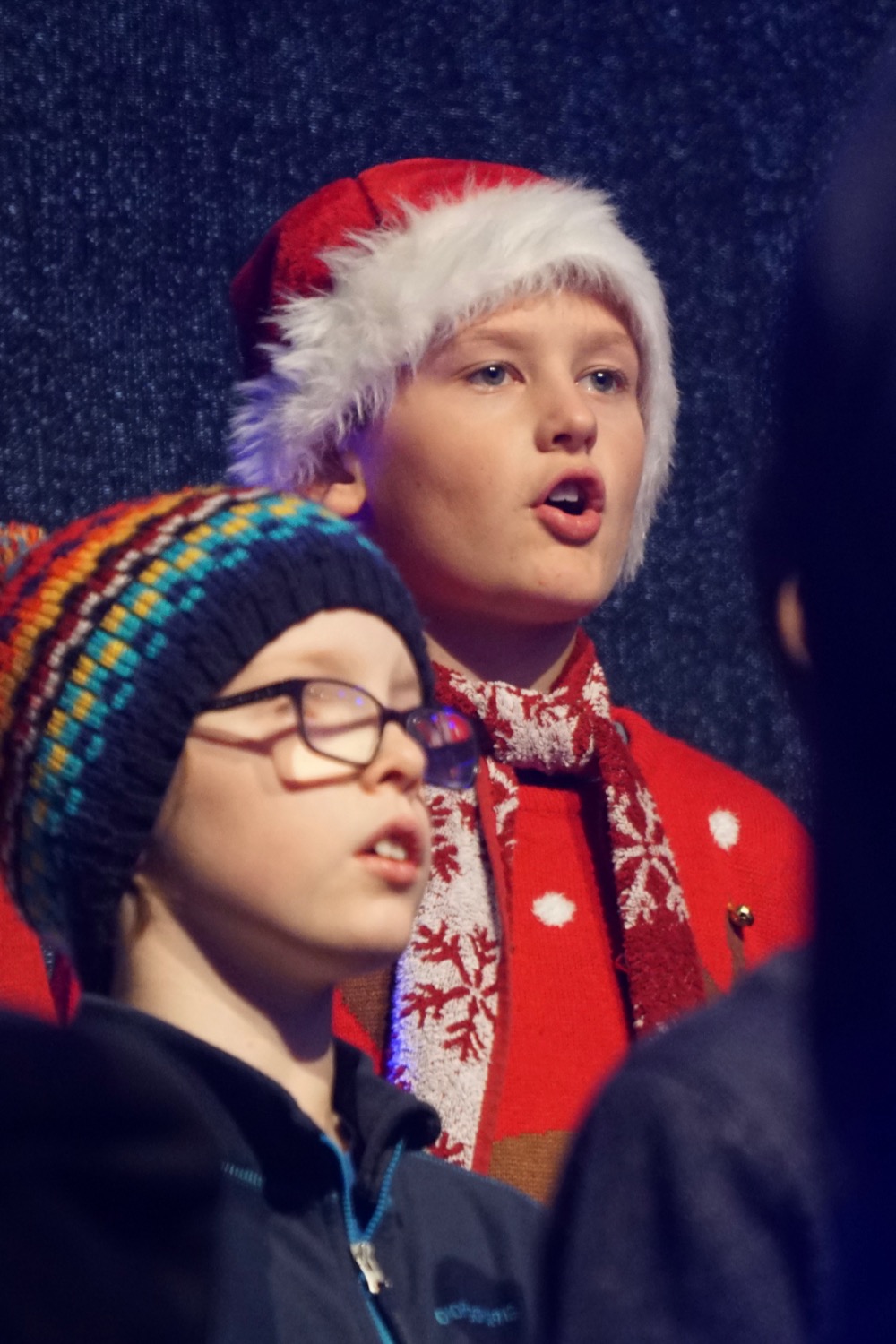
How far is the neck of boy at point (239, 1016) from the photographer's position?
3.33 ft

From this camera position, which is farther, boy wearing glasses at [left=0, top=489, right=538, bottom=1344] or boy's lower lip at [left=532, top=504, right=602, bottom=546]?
boy's lower lip at [left=532, top=504, right=602, bottom=546]

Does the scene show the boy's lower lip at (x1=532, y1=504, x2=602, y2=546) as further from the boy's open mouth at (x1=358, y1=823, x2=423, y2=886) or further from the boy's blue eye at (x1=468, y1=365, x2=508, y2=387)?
the boy's open mouth at (x1=358, y1=823, x2=423, y2=886)

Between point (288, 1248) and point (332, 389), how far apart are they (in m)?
0.84

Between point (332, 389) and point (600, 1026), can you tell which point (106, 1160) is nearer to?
point (600, 1026)

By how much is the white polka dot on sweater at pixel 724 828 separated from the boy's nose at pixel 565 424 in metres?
0.38

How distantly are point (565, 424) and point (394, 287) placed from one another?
0.24 meters

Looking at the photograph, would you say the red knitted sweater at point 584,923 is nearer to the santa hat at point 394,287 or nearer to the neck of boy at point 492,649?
the neck of boy at point 492,649

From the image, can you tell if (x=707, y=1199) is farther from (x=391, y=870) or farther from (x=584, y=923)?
(x=584, y=923)

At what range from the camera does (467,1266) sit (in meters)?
1.06

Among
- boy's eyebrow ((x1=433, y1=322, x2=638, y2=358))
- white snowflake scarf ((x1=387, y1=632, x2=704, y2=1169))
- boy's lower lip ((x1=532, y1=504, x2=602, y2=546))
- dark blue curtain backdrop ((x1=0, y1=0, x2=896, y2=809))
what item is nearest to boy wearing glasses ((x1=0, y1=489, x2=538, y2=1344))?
white snowflake scarf ((x1=387, y1=632, x2=704, y2=1169))

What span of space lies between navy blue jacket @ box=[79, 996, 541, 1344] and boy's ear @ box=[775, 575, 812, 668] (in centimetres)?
42

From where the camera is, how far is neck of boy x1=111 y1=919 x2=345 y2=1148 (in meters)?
1.02

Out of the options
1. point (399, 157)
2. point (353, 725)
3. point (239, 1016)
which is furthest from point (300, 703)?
point (399, 157)

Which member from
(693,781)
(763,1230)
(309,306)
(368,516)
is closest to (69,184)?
(309,306)
